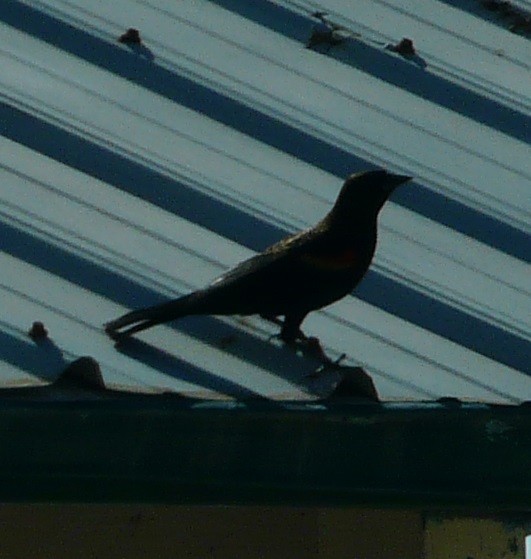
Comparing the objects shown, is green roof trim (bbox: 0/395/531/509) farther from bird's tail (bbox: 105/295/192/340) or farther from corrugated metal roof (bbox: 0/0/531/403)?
bird's tail (bbox: 105/295/192/340)

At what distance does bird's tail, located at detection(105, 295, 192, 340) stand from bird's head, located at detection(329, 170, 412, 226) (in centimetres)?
57

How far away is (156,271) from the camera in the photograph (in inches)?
149

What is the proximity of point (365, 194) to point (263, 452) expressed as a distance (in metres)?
1.27

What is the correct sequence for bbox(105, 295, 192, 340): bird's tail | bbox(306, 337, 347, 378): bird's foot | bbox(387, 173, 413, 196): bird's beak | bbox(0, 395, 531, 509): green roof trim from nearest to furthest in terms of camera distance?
bbox(0, 395, 531, 509): green roof trim < bbox(306, 337, 347, 378): bird's foot < bbox(105, 295, 192, 340): bird's tail < bbox(387, 173, 413, 196): bird's beak

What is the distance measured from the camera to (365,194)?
4.16 metres

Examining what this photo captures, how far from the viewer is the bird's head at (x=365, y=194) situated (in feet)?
13.1

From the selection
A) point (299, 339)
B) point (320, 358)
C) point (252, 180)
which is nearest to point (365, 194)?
point (252, 180)

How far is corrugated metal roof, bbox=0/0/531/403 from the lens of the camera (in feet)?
11.3

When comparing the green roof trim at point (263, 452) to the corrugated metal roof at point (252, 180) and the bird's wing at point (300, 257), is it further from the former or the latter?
the bird's wing at point (300, 257)

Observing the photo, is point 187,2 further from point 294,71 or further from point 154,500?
point 154,500

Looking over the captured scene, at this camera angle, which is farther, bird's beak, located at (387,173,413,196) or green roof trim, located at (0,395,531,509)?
bird's beak, located at (387,173,413,196)

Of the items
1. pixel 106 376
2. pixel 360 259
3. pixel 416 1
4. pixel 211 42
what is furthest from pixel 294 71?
pixel 106 376

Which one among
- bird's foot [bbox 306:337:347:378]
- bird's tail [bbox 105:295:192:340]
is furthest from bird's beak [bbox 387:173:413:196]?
bird's tail [bbox 105:295:192:340]

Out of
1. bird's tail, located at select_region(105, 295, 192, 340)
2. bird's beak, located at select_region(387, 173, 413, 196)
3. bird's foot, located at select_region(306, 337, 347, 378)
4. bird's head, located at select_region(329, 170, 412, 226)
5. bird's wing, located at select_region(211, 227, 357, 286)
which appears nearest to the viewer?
bird's foot, located at select_region(306, 337, 347, 378)
